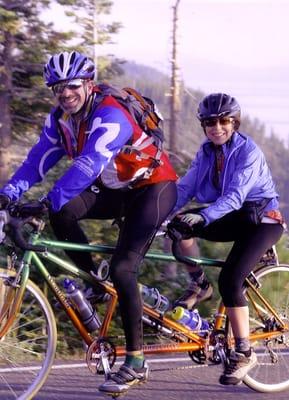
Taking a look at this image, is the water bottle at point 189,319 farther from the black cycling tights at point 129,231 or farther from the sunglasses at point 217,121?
the sunglasses at point 217,121

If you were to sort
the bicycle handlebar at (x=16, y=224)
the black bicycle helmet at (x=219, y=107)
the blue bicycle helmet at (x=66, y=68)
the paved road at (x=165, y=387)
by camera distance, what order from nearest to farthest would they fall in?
the bicycle handlebar at (x=16, y=224)
the blue bicycle helmet at (x=66, y=68)
the black bicycle helmet at (x=219, y=107)
the paved road at (x=165, y=387)

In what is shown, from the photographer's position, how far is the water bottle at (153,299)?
5.65 metres

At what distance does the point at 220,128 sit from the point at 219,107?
0.44ft

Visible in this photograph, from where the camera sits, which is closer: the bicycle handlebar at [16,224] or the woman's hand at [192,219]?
the bicycle handlebar at [16,224]

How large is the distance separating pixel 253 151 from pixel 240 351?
1322mm

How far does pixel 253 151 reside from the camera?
5555 mm

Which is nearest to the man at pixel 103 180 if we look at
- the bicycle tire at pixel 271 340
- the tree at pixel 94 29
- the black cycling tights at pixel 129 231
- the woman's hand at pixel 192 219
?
the black cycling tights at pixel 129 231

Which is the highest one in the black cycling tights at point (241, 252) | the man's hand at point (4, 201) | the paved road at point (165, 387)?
the man's hand at point (4, 201)

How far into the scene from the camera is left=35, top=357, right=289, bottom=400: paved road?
18.9ft

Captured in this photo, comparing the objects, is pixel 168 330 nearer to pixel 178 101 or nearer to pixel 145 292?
pixel 145 292

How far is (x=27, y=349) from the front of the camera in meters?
5.37

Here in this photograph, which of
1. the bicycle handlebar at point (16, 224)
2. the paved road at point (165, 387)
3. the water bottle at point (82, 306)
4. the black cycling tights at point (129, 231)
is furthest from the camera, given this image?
the paved road at point (165, 387)

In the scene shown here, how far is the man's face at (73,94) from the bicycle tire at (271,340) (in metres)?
1.78

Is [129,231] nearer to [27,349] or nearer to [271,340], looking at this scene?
[27,349]
